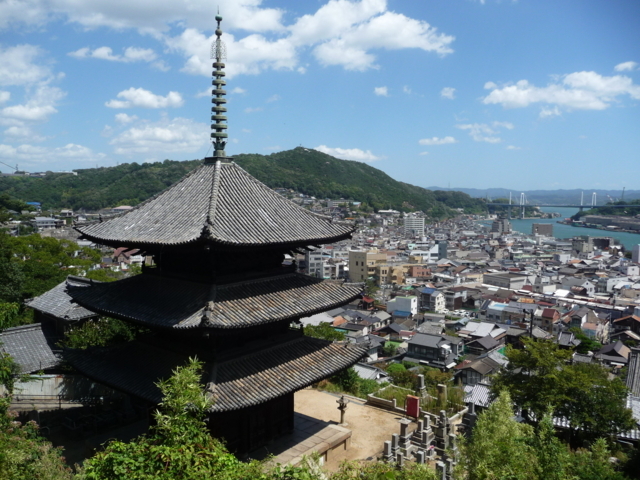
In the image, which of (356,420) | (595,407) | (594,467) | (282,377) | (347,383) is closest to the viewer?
(594,467)

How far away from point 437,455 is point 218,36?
2036 centimetres

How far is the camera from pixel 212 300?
52.6 ft

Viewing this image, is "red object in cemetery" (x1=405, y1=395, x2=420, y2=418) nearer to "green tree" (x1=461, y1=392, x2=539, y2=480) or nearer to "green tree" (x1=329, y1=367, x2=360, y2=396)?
"green tree" (x1=329, y1=367, x2=360, y2=396)

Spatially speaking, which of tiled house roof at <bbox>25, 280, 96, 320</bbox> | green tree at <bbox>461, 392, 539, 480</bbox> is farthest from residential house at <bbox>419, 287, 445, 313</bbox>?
green tree at <bbox>461, 392, 539, 480</bbox>

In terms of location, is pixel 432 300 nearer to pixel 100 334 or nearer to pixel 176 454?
A: pixel 100 334

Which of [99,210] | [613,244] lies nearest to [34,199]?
[99,210]

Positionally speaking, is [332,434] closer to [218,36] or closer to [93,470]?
[93,470]

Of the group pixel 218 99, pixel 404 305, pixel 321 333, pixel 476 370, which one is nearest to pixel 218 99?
pixel 218 99

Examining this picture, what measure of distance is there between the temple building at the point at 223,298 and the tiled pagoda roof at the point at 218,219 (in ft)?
0.20

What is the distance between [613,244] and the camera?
19025cm

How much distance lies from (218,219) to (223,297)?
2.78m

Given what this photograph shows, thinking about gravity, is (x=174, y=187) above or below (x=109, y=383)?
above

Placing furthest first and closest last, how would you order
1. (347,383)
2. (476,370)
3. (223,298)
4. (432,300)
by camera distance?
(432,300)
(476,370)
(347,383)
(223,298)

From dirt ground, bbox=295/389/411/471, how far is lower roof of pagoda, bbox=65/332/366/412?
3930 mm
